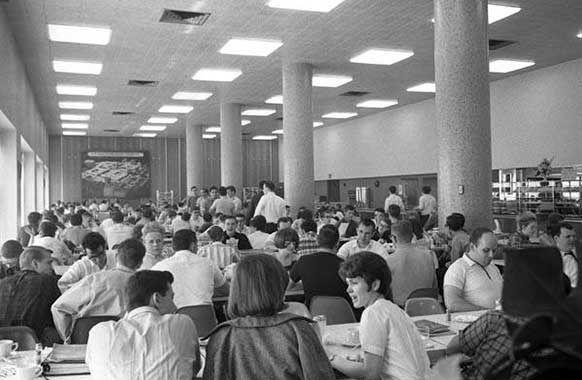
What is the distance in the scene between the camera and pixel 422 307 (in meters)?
4.70

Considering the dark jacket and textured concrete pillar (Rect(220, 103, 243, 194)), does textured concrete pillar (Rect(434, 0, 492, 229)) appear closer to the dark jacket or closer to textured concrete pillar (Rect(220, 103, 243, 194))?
the dark jacket

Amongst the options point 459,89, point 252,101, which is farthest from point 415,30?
point 252,101

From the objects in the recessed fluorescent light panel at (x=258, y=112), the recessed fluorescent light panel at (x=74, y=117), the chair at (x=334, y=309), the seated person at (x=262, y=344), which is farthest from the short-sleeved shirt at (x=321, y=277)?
the recessed fluorescent light panel at (x=74, y=117)

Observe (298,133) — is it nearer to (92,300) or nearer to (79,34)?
(79,34)

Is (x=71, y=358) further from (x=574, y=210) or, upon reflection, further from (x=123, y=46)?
(x=574, y=210)

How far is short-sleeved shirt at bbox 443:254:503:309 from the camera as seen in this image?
491cm

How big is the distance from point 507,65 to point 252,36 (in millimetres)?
6478

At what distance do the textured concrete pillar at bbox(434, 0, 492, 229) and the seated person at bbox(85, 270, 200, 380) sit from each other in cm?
569

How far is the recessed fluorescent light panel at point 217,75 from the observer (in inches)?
535

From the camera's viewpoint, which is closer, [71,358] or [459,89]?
[71,358]

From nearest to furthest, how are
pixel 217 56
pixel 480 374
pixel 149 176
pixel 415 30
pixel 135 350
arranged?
pixel 480 374 < pixel 135 350 < pixel 415 30 < pixel 217 56 < pixel 149 176

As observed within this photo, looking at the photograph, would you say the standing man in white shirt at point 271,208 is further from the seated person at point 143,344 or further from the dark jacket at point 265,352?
the dark jacket at point 265,352

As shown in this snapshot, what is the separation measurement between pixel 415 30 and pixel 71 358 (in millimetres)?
8843

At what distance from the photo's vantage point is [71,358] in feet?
11.0
